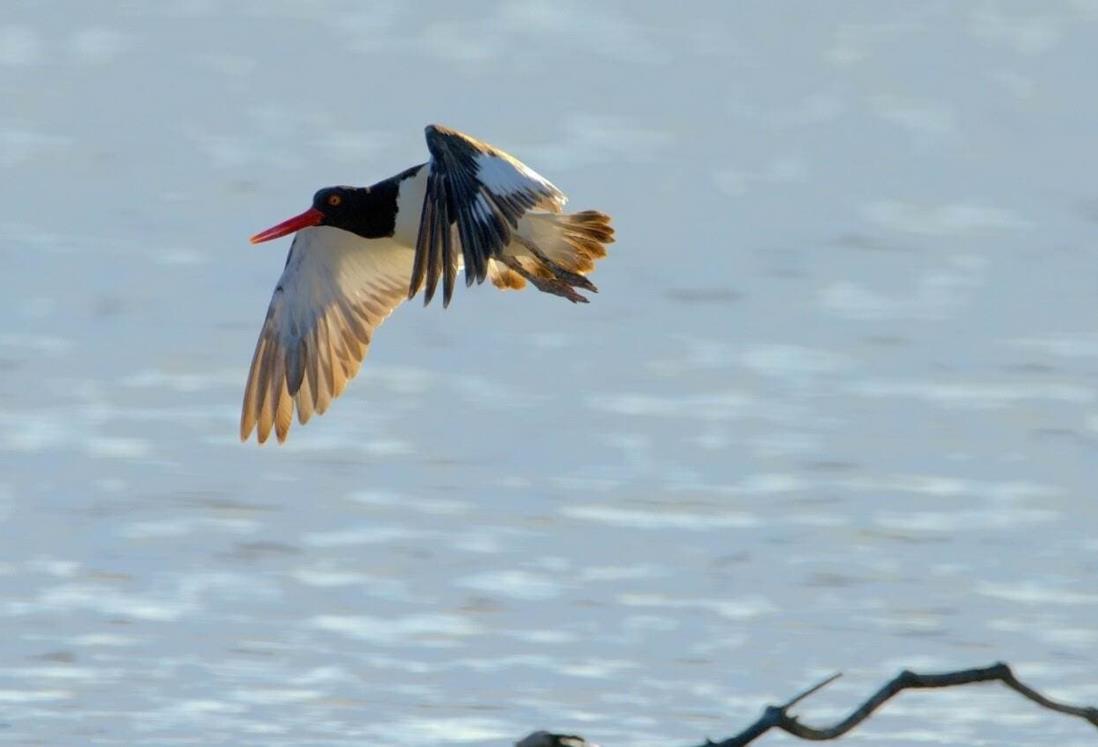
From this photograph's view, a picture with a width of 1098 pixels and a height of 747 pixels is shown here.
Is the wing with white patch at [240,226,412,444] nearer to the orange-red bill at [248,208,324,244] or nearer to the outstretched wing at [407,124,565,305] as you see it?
the orange-red bill at [248,208,324,244]

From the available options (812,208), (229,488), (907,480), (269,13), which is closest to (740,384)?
(907,480)

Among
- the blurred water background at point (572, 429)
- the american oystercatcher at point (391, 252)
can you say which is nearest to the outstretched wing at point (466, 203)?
the american oystercatcher at point (391, 252)

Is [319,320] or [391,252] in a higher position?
[391,252]

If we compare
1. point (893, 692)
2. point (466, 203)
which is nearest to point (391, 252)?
point (466, 203)

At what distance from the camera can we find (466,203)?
8.62 metres

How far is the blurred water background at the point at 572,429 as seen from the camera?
9.26 metres

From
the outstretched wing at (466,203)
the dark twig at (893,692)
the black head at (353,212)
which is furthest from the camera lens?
the black head at (353,212)

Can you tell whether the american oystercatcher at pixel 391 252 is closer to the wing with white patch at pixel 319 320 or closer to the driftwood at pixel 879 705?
the wing with white patch at pixel 319 320

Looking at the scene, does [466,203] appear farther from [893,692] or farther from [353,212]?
[893,692]

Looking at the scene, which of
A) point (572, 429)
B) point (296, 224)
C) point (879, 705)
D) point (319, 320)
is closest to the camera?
point (879, 705)

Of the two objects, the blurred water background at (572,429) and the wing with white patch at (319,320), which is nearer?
the blurred water background at (572,429)

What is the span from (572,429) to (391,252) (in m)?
1.80

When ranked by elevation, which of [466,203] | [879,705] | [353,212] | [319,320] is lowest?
[879,705]

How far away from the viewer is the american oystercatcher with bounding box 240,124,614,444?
28.3ft
